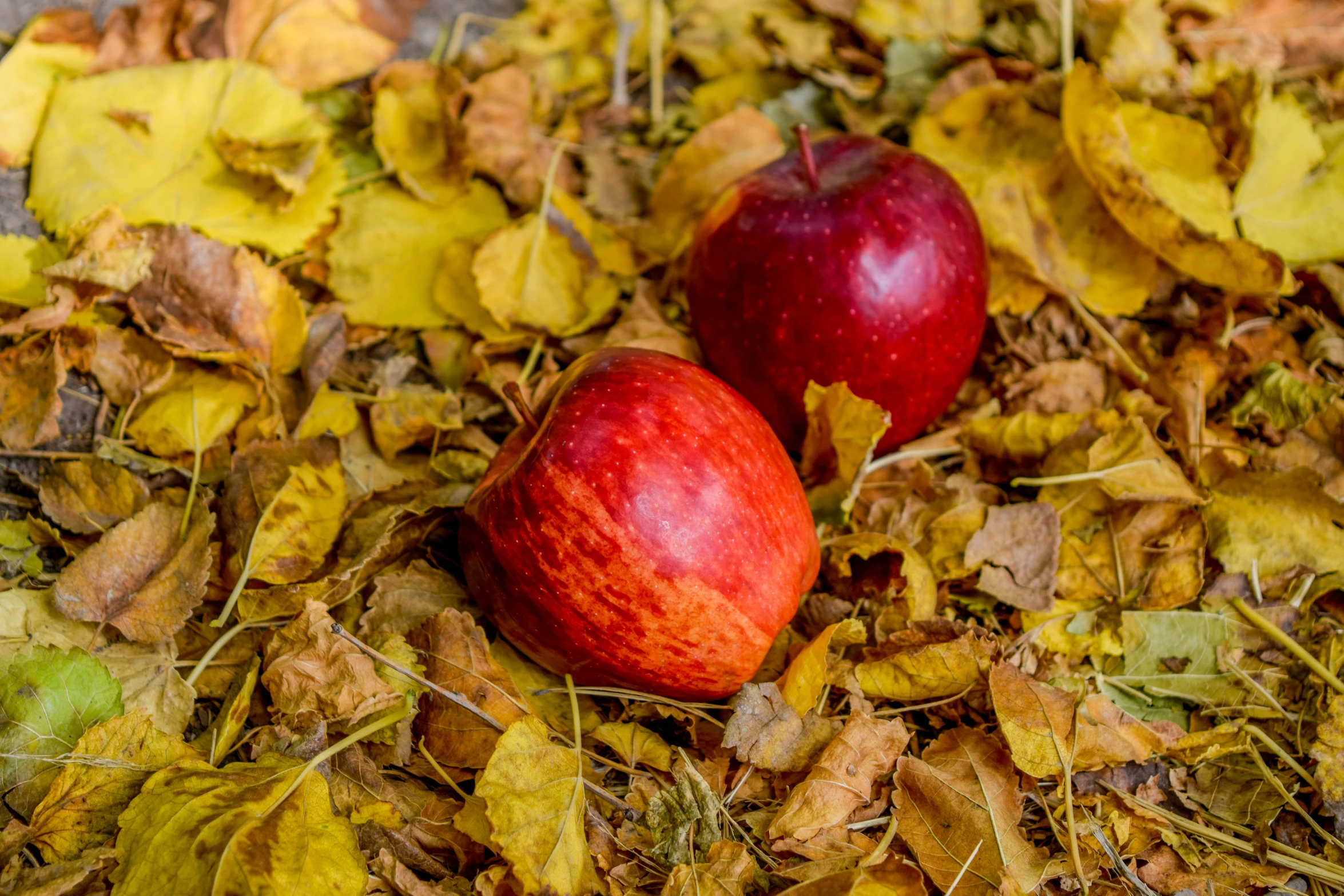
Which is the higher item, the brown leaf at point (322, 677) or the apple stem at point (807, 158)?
the apple stem at point (807, 158)

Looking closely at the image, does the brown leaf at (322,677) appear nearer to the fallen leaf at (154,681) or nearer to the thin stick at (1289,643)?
the fallen leaf at (154,681)

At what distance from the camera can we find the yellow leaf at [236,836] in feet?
3.03

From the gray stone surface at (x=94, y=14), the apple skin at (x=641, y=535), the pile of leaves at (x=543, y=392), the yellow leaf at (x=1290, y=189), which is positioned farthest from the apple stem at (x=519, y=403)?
the yellow leaf at (x=1290, y=189)

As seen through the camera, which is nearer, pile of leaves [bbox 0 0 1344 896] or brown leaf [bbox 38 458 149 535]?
pile of leaves [bbox 0 0 1344 896]

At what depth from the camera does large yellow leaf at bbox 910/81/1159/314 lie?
1550 millimetres

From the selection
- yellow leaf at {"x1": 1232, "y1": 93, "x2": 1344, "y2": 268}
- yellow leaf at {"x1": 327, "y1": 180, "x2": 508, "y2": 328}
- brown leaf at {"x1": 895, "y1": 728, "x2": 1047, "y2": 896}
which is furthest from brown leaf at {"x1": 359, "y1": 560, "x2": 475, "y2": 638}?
yellow leaf at {"x1": 1232, "y1": 93, "x2": 1344, "y2": 268}

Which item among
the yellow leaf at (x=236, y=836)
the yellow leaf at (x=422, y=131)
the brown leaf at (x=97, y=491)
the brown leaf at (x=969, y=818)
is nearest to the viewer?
the yellow leaf at (x=236, y=836)

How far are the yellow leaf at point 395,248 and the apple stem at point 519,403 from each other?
437 millimetres

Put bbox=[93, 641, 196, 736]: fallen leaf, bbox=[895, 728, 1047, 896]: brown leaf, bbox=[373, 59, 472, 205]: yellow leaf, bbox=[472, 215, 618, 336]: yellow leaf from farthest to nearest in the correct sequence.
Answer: bbox=[373, 59, 472, 205]: yellow leaf
bbox=[472, 215, 618, 336]: yellow leaf
bbox=[93, 641, 196, 736]: fallen leaf
bbox=[895, 728, 1047, 896]: brown leaf

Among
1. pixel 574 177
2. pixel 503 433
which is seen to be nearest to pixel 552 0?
pixel 574 177

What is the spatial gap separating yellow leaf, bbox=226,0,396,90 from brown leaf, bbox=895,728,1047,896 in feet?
4.91

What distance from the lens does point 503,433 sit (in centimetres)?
149

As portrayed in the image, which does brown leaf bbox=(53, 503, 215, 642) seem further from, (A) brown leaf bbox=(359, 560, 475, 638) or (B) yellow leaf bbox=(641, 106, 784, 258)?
(B) yellow leaf bbox=(641, 106, 784, 258)

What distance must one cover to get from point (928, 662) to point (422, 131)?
1.21 metres
